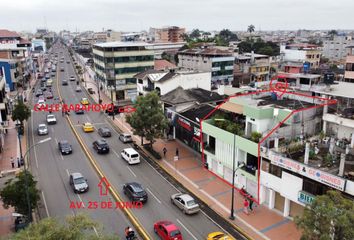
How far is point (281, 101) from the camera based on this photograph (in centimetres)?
3516

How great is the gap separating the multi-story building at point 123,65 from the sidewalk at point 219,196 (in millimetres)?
32287

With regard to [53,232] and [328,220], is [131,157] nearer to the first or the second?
[53,232]

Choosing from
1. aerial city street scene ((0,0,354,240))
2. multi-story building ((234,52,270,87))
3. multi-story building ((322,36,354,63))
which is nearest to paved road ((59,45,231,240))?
aerial city street scene ((0,0,354,240))

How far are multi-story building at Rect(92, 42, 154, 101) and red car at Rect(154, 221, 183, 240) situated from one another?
1959 inches

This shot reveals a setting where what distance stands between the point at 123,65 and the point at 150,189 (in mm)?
46705

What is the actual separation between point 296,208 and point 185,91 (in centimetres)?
2719

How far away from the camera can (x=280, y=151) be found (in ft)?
88.7

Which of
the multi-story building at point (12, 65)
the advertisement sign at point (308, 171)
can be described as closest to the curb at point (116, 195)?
the advertisement sign at point (308, 171)

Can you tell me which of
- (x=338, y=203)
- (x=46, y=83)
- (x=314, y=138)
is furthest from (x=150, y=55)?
(x=338, y=203)

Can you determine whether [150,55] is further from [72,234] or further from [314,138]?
[72,234]

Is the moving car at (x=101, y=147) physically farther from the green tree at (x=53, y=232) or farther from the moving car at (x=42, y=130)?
the green tree at (x=53, y=232)

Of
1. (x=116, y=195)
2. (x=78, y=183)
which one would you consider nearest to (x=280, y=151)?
(x=116, y=195)

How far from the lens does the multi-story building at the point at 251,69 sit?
90.8m

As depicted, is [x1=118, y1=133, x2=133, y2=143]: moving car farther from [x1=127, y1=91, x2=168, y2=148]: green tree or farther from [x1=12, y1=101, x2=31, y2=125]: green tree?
[x1=12, y1=101, x2=31, y2=125]: green tree
